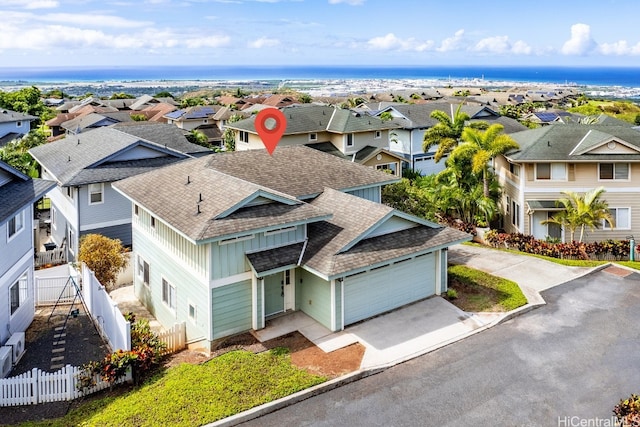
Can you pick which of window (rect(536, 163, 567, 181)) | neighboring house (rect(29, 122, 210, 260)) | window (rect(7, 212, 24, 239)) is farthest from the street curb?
window (rect(536, 163, 567, 181))

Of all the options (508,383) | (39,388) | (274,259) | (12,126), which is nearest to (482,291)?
(508,383)

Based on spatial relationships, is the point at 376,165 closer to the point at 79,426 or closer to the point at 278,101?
the point at 79,426

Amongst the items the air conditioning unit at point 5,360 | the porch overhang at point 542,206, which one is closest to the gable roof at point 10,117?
the air conditioning unit at point 5,360

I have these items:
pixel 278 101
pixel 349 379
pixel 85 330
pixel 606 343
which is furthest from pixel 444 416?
pixel 278 101

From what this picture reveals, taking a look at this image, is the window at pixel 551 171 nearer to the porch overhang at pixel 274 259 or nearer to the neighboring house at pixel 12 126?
the porch overhang at pixel 274 259

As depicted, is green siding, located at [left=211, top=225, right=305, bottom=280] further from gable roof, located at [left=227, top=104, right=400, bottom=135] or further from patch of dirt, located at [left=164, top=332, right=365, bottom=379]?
gable roof, located at [left=227, top=104, right=400, bottom=135]
